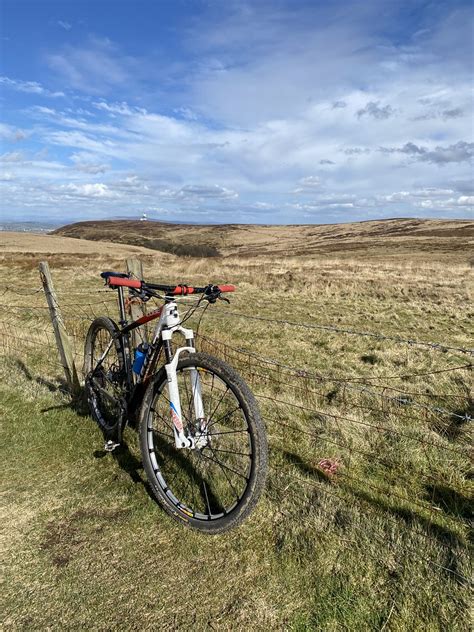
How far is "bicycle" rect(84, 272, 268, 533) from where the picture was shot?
3.17 metres

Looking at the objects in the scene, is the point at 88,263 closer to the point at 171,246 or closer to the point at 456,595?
the point at 456,595

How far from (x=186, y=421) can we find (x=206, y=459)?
67 centimetres

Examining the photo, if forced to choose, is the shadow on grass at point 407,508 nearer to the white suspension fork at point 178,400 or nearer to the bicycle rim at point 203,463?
the bicycle rim at point 203,463

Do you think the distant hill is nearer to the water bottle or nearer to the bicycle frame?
the water bottle

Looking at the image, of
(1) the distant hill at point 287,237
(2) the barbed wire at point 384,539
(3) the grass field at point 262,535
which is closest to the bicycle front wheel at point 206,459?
(3) the grass field at point 262,535

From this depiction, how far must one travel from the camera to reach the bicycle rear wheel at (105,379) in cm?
486

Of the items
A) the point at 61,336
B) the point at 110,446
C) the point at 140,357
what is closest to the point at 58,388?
the point at 61,336

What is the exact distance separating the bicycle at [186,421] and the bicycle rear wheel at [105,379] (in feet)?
0.08

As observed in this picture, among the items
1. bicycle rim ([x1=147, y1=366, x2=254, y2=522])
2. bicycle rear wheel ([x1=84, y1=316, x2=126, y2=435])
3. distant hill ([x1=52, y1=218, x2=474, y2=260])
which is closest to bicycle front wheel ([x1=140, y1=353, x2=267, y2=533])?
bicycle rim ([x1=147, y1=366, x2=254, y2=522])

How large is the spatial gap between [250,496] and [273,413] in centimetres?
347

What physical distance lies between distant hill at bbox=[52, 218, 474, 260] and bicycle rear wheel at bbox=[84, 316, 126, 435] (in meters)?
60.8

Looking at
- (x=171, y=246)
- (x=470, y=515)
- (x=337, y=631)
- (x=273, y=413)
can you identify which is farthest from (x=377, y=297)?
(x=171, y=246)

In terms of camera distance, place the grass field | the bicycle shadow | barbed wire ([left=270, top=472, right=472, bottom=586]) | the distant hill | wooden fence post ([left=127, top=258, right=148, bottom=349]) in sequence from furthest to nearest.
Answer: the distant hill < the bicycle shadow < wooden fence post ([left=127, top=258, right=148, bottom=349]) < barbed wire ([left=270, top=472, right=472, bottom=586]) < the grass field

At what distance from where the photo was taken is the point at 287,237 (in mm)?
118000
